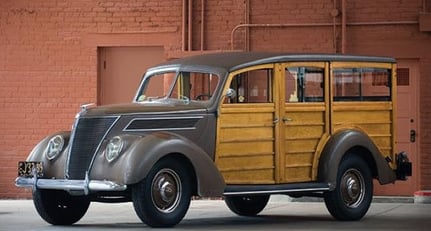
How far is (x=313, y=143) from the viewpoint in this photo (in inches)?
471

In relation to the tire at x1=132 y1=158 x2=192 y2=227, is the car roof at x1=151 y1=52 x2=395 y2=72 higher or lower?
higher

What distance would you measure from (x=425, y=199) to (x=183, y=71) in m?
5.62

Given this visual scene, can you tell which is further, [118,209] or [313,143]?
[118,209]

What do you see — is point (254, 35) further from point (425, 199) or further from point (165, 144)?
point (165, 144)

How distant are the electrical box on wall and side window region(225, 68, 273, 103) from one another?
5.43 meters

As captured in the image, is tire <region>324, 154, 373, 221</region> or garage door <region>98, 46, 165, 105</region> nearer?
tire <region>324, 154, 373, 221</region>

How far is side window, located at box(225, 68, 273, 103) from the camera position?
1154 centimetres

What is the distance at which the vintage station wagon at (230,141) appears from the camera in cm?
1054

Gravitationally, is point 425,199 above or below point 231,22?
below

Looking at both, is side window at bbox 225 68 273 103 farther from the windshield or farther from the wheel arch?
the wheel arch

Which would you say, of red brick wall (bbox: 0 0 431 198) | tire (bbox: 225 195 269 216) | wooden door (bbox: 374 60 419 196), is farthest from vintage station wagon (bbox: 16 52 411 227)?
red brick wall (bbox: 0 0 431 198)

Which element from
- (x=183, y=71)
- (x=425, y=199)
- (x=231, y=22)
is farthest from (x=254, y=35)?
(x=183, y=71)

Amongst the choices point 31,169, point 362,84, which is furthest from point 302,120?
point 31,169

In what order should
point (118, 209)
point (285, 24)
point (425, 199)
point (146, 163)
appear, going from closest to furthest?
point (146, 163), point (118, 209), point (425, 199), point (285, 24)
